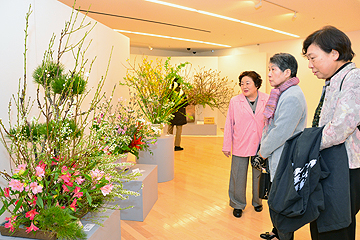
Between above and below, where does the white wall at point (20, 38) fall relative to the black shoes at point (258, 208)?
above

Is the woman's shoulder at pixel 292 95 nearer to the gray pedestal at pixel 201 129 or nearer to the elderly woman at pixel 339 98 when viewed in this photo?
the elderly woman at pixel 339 98

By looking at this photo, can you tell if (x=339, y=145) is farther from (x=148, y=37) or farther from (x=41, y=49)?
(x=148, y=37)

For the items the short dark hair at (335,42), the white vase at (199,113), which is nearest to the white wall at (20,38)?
the short dark hair at (335,42)

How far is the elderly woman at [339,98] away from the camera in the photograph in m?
1.32

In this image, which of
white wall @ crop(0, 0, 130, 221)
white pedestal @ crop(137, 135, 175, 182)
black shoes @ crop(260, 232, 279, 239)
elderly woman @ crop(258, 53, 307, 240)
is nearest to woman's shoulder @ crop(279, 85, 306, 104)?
elderly woman @ crop(258, 53, 307, 240)

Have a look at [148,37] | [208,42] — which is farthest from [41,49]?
[208,42]

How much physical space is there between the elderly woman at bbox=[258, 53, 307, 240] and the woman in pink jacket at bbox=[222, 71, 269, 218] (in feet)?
2.09

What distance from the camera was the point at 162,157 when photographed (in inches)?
158

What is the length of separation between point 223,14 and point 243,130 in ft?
15.6

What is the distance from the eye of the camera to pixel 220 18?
7.09 m

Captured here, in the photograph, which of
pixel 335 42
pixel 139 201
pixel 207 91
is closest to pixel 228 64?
pixel 207 91

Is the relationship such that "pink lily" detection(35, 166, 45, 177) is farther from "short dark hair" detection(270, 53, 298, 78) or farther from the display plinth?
"short dark hair" detection(270, 53, 298, 78)

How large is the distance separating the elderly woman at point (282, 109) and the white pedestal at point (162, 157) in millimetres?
1976

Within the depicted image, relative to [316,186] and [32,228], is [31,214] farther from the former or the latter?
[316,186]
